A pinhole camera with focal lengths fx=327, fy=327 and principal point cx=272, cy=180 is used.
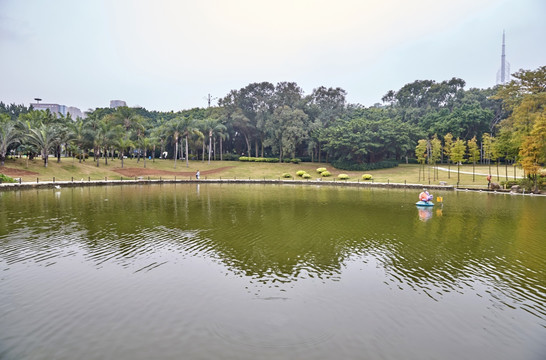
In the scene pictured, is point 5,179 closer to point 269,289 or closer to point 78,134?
point 78,134

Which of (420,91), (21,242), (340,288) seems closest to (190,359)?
(340,288)

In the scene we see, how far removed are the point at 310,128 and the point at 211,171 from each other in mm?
29331

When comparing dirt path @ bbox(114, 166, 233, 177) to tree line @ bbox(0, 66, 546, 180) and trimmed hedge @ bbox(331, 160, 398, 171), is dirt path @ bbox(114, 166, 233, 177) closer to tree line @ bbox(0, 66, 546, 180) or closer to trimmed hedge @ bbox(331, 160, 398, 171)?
tree line @ bbox(0, 66, 546, 180)

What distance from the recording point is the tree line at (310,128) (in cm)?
5769

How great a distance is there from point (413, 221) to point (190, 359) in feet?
73.5

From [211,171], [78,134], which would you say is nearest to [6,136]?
[78,134]

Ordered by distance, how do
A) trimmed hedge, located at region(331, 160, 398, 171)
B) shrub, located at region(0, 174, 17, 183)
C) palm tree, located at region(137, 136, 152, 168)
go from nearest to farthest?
shrub, located at region(0, 174, 17, 183) < palm tree, located at region(137, 136, 152, 168) < trimmed hedge, located at region(331, 160, 398, 171)

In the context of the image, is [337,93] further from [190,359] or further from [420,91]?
[190,359]

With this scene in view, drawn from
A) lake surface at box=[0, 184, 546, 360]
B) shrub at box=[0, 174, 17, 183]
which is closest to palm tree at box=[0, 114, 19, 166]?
shrub at box=[0, 174, 17, 183]

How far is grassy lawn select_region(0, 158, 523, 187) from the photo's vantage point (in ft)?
189

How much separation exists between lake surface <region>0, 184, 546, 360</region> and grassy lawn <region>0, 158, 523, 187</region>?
38.1 metres

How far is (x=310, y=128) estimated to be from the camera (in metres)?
87.8

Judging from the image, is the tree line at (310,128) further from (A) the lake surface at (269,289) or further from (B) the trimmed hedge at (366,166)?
(A) the lake surface at (269,289)

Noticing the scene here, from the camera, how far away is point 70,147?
7194 centimetres
